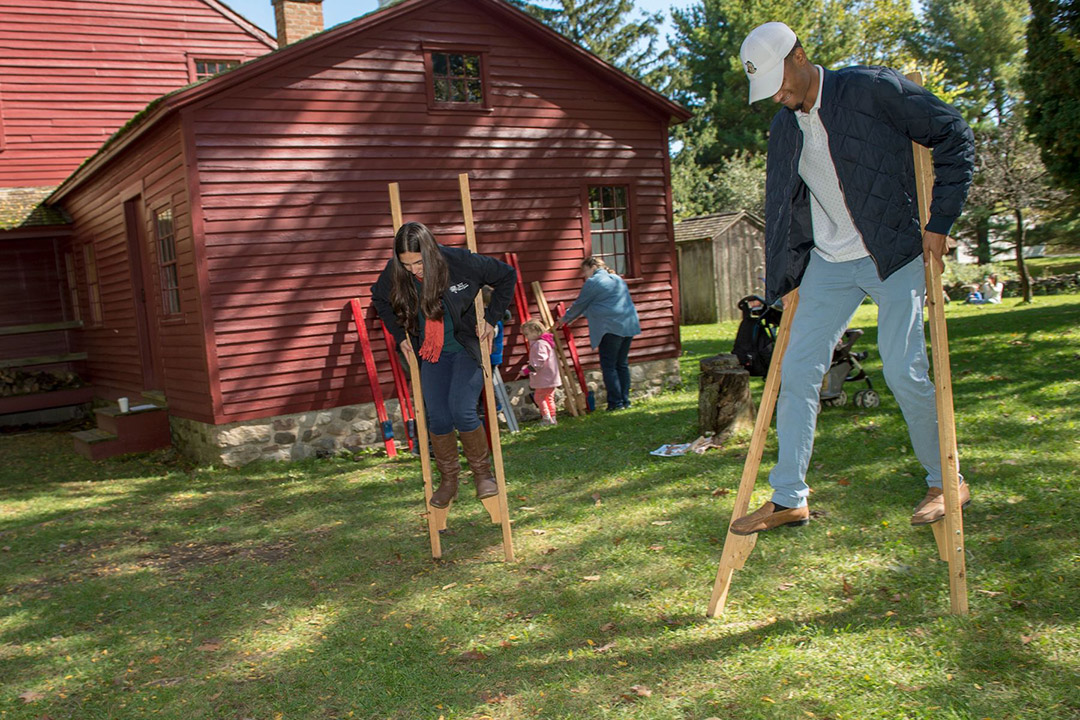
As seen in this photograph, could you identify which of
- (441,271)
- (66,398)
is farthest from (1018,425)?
(66,398)

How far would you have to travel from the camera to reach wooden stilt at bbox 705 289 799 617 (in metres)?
4.07

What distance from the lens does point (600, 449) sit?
9.15m

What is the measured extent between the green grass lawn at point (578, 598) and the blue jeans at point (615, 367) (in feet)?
10.7

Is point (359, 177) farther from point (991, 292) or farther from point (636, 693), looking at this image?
point (991, 292)

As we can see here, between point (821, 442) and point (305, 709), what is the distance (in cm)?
558

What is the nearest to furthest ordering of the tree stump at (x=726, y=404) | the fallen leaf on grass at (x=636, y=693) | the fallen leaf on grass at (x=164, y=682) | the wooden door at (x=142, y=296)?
the fallen leaf on grass at (x=636, y=693)
the fallen leaf on grass at (x=164, y=682)
the tree stump at (x=726, y=404)
the wooden door at (x=142, y=296)

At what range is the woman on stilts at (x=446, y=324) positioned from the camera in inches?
216

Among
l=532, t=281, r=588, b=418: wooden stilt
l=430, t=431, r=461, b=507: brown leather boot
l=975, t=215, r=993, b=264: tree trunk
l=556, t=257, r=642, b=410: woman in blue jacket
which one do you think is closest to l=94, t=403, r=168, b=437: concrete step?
l=532, t=281, r=588, b=418: wooden stilt

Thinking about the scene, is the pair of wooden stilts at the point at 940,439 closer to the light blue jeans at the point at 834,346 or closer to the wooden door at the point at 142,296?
the light blue jeans at the point at 834,346

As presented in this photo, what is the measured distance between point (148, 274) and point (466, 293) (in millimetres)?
9337

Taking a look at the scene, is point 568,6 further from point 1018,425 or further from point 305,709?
point 305,709

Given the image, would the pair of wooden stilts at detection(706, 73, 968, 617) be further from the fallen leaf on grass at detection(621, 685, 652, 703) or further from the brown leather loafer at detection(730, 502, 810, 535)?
the fallen leaf on grass at detection(621, 685, 652, 703)

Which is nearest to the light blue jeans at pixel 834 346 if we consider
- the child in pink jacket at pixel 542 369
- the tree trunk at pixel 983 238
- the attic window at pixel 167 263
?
the child in pink jacket at pixel 542 369

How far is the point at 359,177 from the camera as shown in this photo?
11039 mm
